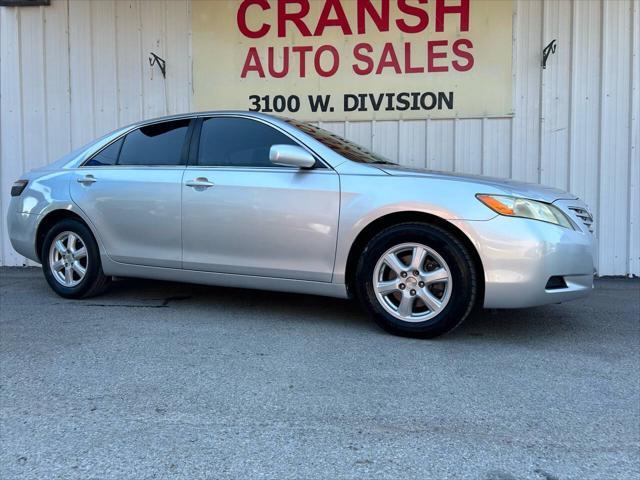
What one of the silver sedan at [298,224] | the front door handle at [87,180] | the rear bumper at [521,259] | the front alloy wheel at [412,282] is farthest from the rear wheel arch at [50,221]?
the rear bumper at [521,259]

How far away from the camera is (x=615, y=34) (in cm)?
634

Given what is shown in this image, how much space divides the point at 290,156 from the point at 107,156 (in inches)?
77.8

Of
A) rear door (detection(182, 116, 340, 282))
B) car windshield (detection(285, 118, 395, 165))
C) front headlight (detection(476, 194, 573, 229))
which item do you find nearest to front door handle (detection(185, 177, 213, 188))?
rear door (detection(182, 116, 340, 282))

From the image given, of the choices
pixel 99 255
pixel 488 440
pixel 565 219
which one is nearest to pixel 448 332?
pixel 565 219

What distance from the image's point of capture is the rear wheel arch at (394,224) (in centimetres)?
367

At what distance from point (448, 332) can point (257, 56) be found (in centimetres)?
469

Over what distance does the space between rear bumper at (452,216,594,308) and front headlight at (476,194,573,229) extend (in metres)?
0.05

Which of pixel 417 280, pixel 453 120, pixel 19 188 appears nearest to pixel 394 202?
pixel 417 280

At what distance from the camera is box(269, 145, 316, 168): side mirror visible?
155 inches

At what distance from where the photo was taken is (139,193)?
15.0 ft

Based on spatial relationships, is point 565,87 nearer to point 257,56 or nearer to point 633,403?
point 257,56

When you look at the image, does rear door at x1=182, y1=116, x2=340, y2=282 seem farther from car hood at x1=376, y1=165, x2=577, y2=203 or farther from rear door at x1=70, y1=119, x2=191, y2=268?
car hood at x1=376, y1=165, x2=577, y2=203

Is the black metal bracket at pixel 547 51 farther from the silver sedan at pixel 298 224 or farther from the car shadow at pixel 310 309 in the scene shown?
the car shadow at pixel 310 309

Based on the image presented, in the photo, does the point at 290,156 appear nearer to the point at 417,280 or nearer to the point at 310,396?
the point at 417,280
